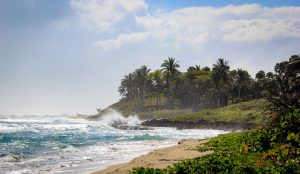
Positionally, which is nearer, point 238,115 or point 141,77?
point 238,115

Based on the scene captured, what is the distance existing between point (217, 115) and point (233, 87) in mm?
35900

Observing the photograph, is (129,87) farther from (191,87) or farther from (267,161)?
(267,161)

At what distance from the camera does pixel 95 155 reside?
28578mm

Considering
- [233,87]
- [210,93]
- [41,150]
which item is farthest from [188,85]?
[41,150]

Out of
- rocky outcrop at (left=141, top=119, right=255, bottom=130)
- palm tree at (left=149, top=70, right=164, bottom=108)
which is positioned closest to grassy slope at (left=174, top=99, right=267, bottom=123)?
rocky outcrop at (left=141, top=119, right=255, bottom=130)

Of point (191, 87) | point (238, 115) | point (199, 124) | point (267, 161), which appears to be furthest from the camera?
point (191, 87)

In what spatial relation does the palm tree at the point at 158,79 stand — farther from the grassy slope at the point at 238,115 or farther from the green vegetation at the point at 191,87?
the grassy slope at the point at 238,115

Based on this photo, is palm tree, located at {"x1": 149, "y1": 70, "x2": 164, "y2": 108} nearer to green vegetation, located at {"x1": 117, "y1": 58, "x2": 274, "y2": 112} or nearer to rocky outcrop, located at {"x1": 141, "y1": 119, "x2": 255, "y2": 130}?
green vegetation, located at {"x1": 117, "y1": 58, "x2": 274, "y2": 112}

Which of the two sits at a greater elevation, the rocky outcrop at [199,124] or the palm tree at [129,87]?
the palm tree at [129,87]

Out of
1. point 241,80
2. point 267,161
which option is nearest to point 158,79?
point 241,80

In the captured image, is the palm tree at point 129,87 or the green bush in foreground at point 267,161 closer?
the green bush in foreground at point 267,161

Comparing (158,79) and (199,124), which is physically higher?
(158,79)

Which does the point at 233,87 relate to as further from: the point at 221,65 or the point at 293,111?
the point at 293,111

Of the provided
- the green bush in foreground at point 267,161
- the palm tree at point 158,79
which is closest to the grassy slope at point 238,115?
the green bush in foreground at point 267,161
